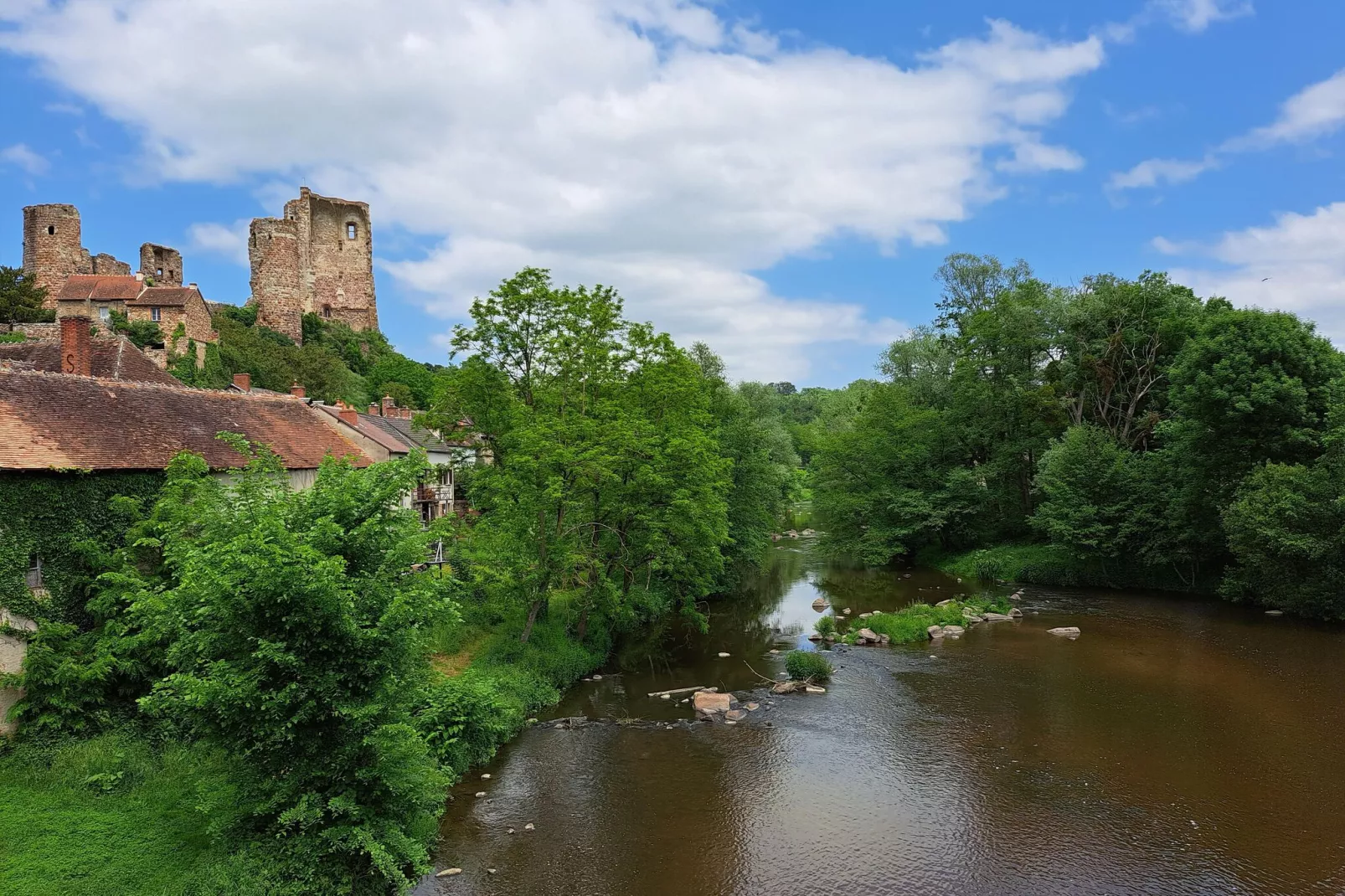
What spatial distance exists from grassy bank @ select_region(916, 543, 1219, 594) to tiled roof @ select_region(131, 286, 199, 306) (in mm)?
42181

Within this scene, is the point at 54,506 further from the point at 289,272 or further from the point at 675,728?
the point at 289,272

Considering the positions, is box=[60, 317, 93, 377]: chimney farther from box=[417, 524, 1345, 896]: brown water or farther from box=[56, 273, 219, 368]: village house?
box=[56, 273, 219, 368]: village house

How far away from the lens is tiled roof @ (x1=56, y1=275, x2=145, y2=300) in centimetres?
4081

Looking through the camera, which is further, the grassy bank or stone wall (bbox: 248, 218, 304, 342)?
stone wall (bbox: 248, 218, 304, 342)

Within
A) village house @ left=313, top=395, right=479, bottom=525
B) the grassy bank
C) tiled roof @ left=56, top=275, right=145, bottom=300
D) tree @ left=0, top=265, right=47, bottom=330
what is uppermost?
tiled roof @ left=56, top=275, right=145, bottom=300

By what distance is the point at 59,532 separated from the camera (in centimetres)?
1329

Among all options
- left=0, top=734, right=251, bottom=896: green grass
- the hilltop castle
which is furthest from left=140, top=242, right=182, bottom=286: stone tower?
left=0, top=734, right=251, bottom=896: green grass

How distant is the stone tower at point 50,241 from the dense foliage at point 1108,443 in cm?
4705

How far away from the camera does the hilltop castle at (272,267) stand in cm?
4172

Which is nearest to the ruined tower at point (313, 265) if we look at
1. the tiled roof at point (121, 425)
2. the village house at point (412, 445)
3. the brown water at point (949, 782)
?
the village house at point (412, 445)

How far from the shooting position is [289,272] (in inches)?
2144

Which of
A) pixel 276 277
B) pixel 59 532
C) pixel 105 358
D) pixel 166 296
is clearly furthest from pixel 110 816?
pixel 276 277

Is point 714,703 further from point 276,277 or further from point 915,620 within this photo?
point 276,277

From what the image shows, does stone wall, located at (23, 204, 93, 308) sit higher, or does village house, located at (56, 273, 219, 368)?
stone wall, located at (23, 204, 93, 308)
